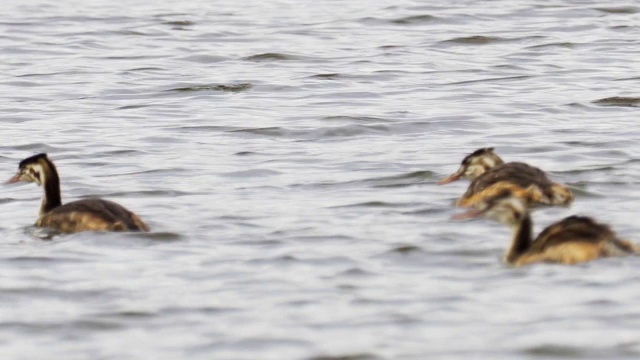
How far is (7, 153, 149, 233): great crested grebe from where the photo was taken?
11250 millimetres

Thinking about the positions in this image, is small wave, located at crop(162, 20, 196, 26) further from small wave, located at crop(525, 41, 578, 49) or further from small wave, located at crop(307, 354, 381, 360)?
small wave, located at crop(307, 354, 381, 360)

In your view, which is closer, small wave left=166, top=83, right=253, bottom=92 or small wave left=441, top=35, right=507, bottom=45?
small wave left=166, top=83, right=253, bottom=92

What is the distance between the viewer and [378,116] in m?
16.9

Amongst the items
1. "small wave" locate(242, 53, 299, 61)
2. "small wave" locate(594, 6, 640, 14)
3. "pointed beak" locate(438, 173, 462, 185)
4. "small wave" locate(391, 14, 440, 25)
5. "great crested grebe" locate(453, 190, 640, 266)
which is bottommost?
"small wave" locate(594, 6, 640, 14)

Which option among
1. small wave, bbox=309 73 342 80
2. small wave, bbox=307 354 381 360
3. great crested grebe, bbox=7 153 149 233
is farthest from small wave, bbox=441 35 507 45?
small wave, bbox=307 354 381 360

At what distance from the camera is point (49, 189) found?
12102 millimetres

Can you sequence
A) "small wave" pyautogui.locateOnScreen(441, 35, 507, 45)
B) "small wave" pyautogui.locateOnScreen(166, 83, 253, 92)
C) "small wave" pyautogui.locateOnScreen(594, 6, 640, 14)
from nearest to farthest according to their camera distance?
"small wave" pyautogui.locateOnScreen(166, 83, 253, 92), "small wave" pyautogui.locateOnScreen(441, 35, 507, 45), "small wave" pyautogui.locateOnScreen(594, 6, 640, 14)

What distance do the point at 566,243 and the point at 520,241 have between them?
1.15 feet

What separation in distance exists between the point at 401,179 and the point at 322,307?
13.9ft

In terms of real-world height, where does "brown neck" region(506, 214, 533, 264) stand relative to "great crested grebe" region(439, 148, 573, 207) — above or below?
above

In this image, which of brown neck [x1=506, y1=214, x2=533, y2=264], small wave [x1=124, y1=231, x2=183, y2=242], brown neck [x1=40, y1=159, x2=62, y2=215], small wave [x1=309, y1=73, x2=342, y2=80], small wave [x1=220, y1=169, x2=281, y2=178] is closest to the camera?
brown neck [x1=506, y1=214, x2=533, y2=264]

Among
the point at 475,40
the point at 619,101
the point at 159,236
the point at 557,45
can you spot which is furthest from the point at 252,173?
the point at 475,40

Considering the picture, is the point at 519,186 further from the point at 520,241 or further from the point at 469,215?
the point at 520,241

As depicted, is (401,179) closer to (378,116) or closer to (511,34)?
(378,116)
